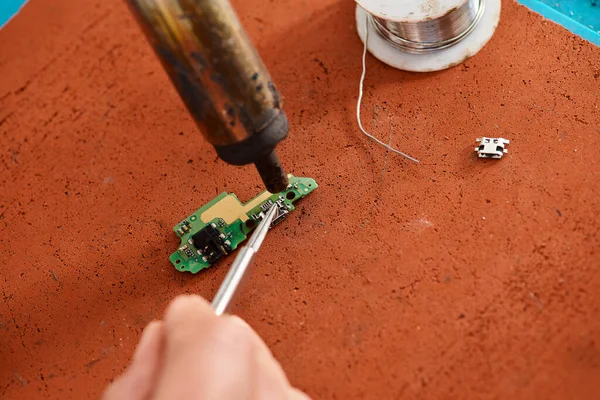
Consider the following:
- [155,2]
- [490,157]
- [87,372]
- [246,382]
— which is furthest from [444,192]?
[87,372]

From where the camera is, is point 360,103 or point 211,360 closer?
point 211,360

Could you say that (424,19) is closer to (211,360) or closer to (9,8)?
(211,360)

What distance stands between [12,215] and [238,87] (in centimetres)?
112

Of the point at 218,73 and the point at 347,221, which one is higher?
the point at 218,73

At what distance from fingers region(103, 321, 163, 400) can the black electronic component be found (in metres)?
0.45

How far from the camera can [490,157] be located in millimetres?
1624

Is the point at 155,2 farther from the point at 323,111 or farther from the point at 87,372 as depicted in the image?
the point at 87,372

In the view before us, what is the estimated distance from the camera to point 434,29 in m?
1.77

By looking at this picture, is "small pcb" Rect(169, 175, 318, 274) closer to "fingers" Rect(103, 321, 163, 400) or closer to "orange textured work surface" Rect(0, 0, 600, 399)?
"orange textured work surface" Rect(0, 0, 600, 399)

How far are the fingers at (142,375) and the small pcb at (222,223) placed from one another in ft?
1.48

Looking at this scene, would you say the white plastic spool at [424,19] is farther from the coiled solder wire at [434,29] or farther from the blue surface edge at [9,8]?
the blue surface edge at [9,8]

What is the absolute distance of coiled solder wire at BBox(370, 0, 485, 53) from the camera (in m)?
1.75

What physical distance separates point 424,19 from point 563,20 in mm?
498

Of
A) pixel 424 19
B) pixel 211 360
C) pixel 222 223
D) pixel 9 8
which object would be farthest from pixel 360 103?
pixel 9 8
